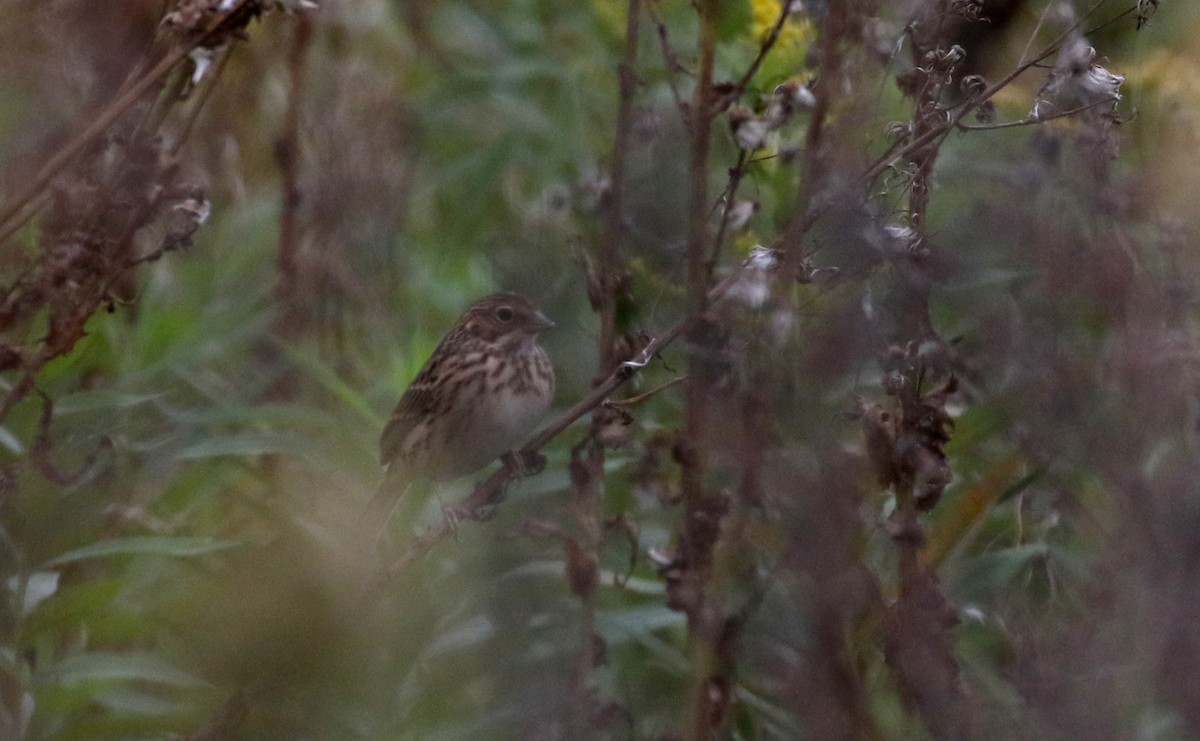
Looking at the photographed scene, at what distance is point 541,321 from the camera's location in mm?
4059

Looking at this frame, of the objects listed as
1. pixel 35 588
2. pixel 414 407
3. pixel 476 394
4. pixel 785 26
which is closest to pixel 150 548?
pixel 35 588

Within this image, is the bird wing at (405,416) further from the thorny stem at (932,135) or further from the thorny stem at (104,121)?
the thorny stem at (932,135)

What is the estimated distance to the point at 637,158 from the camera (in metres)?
3.59

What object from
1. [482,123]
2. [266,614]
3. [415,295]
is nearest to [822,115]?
[266,614]

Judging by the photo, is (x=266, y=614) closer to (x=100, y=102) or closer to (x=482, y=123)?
(x=100, y=102)

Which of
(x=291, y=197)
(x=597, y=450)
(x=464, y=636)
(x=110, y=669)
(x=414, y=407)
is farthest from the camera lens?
(x=291, y=197)

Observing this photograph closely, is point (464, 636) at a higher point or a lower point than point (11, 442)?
lower

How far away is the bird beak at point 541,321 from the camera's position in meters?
4.00

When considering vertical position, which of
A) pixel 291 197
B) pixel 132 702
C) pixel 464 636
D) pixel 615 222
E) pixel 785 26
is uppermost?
pixel 785 26

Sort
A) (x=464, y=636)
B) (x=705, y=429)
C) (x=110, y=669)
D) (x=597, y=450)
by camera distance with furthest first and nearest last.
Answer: (x=464, y=636) → (x=110, y=669) → (x=597, y=450) → (x=705, y=429)

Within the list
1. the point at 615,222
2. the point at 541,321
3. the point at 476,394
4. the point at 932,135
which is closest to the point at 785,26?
the point at 615,222

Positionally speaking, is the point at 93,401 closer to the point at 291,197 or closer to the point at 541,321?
the point at 541,321

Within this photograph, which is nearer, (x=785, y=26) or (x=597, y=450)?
(x=597, y=450)

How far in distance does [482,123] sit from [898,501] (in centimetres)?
409
